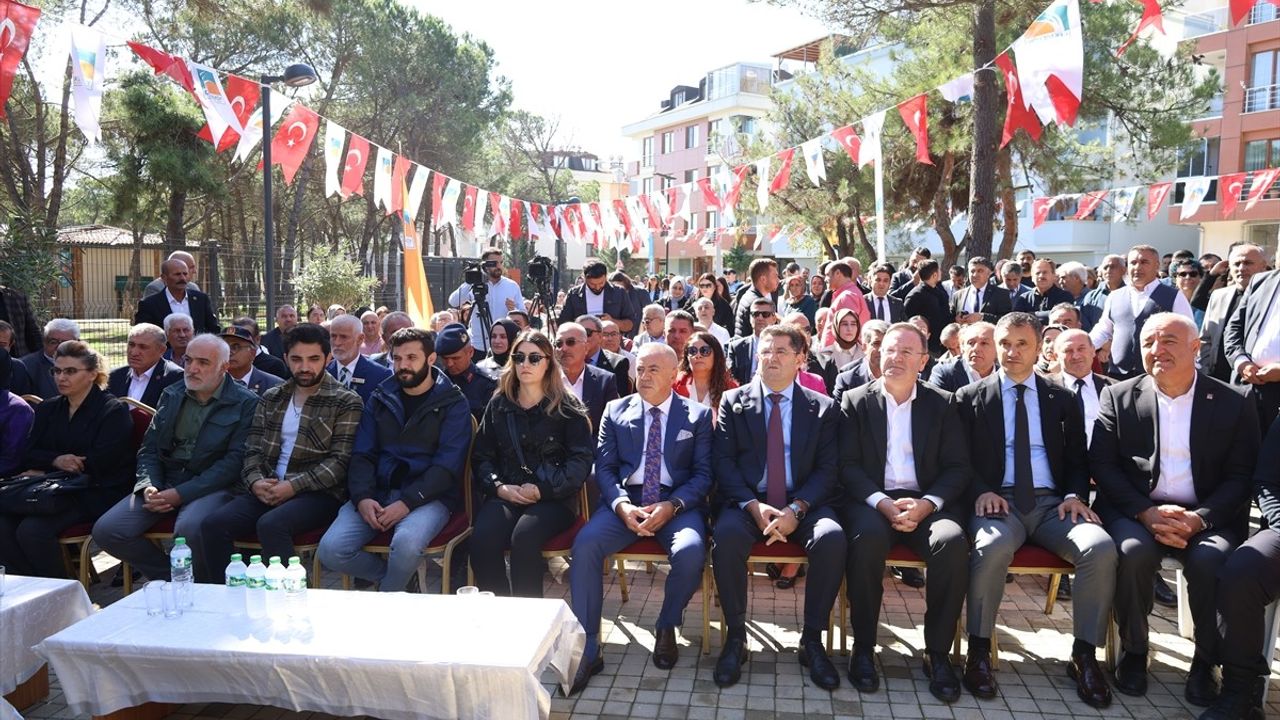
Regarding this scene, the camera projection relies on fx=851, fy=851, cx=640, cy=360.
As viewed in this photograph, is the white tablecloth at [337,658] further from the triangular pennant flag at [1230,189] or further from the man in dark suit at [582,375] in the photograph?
the triangular pennant flag at [1230,189]

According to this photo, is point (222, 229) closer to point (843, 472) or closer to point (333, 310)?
point (333, 310)

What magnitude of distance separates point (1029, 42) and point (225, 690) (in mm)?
7542

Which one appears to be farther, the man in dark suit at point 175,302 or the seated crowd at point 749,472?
the man in dark suit at point 175,302

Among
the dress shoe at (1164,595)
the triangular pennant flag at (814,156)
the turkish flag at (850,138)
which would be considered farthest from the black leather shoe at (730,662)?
the triangular pennant flag at (814,156)

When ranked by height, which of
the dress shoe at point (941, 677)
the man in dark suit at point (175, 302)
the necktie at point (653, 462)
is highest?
the man in dark suit at point (175, 302)

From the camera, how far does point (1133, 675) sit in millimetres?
3535

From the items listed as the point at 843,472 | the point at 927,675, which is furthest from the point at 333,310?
the point at 927,675

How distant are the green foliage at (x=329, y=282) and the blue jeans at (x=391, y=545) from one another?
13.9 m

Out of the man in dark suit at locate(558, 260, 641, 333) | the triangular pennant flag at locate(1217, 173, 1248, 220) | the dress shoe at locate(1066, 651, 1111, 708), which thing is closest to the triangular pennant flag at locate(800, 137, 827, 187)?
the man in dark suit at locate(558, 260, 641, 333)

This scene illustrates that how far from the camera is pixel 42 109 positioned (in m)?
17.6

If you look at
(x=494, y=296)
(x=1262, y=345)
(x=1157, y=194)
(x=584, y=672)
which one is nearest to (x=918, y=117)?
(x=494, y=296)

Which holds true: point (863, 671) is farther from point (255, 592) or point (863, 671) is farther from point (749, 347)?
point (749, 347)

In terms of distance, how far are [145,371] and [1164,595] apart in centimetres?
601

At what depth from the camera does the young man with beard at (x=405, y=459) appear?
4.15 m
